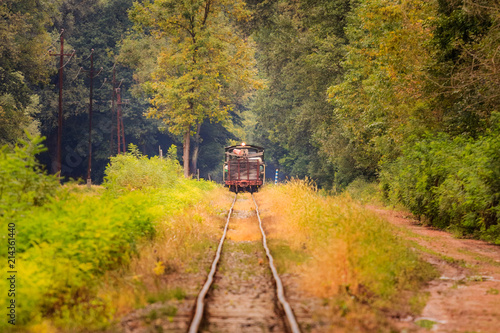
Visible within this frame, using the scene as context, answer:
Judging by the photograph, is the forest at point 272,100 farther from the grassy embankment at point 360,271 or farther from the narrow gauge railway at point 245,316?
the grassy embankment at point 360,271

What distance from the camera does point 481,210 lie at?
531 inches

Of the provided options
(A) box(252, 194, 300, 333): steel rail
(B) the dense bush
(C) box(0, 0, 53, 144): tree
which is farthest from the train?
(A) box(252, 194, 300, 333): steel rail

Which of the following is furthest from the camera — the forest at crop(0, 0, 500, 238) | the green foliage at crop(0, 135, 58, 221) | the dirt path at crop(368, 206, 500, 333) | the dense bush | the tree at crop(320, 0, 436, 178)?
the tree at crop(320, 0, 436, 178)

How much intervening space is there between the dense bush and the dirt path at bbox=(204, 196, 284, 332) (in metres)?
6.09

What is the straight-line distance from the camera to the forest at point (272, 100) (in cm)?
1306

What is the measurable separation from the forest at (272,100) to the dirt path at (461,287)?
1430mm

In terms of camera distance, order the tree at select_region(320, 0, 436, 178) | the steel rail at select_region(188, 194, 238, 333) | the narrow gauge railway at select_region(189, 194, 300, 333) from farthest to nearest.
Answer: the tree at select_region(320, 0, 436, 178) → the narrow gauge railway at select_region(189, 194, 300, 333) → the steel rail at select_region(188, 194, 238, 333)

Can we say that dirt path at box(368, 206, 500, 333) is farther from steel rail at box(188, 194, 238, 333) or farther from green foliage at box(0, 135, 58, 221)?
green foliage at box(0, 135, 58, 221)

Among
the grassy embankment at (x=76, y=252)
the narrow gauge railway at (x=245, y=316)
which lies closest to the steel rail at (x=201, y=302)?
the narrow gauge railway at (x=245, y=316)

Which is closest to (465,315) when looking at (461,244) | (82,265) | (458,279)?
(458,279)

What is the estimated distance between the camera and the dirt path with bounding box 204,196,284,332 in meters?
6.67

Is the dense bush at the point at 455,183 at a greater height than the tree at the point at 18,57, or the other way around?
the tree at the point at 18,57

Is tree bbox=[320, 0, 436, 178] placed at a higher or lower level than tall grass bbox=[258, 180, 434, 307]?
higher

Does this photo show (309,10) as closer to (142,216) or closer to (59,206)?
(142,216)
